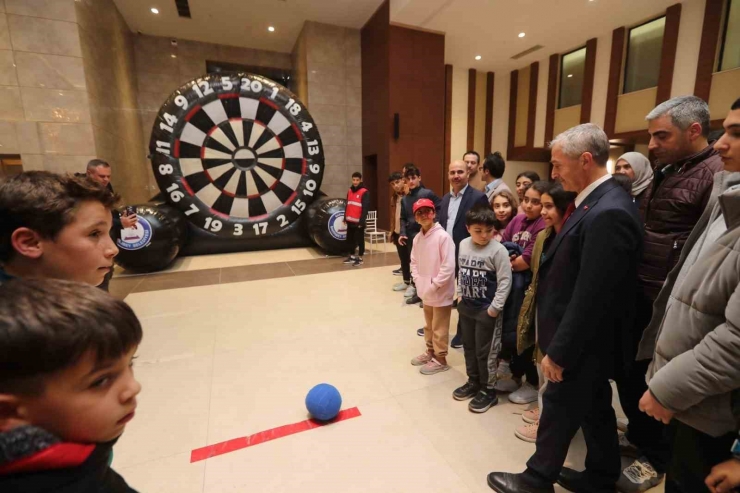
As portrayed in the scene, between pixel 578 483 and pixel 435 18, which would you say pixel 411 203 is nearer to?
pixel 578 483

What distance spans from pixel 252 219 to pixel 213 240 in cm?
69

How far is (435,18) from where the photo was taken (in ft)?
23.4

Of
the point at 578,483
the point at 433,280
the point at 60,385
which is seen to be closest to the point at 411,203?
the point at 433,280

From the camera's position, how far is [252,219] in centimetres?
571

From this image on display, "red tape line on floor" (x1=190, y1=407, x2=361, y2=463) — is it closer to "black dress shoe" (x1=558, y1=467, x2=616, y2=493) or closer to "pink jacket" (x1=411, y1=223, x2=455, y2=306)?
"pink jacket" (x1=411, y1=223, x2=455, y2=306)

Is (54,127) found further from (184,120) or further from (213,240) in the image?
(213,240)

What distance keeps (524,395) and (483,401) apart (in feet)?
0.90

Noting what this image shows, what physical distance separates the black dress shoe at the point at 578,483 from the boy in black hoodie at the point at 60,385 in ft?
5.37

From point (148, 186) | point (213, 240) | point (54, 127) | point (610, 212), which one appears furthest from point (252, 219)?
point (610, 212)

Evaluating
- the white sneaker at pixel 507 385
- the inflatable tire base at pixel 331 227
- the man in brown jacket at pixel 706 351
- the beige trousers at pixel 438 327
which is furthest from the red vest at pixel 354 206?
the man in brown jacket at pixel 706 351

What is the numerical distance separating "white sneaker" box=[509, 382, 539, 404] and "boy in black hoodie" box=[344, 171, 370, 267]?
3.23 meters

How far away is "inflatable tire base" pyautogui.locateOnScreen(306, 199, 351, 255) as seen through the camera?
5.38m

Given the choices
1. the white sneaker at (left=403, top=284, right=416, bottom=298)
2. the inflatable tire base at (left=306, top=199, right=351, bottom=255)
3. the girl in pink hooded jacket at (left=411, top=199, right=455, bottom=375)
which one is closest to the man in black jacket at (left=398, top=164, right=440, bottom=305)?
the white sneaker at (left=403, top=284, right=416, bottom=298)

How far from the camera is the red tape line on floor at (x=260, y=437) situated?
165 cm
